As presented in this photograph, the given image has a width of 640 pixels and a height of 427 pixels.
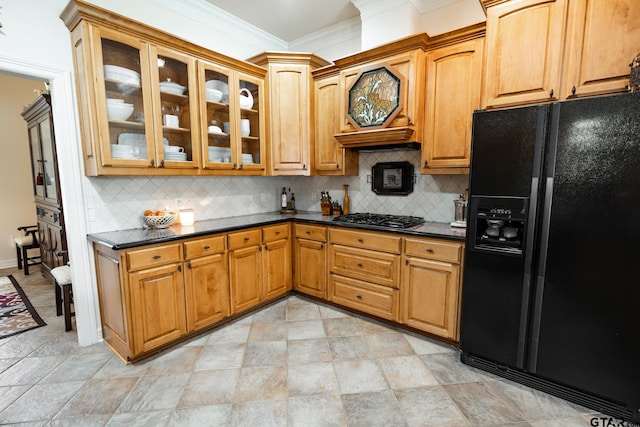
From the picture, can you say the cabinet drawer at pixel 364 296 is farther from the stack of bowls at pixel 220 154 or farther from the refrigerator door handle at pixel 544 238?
the stack of bowls at pixel 220 154

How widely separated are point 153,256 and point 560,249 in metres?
2.69

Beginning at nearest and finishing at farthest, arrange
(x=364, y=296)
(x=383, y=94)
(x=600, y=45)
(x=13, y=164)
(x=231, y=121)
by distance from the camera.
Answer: (x=600, y=45), (x=383, y=94), (x=364, y=296), (x=231, y=121), (x=13, y=164)

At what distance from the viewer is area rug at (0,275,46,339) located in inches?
107

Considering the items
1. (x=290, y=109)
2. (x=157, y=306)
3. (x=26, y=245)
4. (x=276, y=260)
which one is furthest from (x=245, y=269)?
(x=26, y=245)

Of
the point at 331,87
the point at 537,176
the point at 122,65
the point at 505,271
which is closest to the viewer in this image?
the point at 537,176

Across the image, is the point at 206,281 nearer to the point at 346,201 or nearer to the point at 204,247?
the point at 204,247

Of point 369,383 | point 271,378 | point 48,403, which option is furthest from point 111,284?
point 369,383

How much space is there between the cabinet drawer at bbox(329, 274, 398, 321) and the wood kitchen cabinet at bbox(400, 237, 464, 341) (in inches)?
4.6

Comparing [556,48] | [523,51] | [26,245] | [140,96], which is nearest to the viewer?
[556,48]

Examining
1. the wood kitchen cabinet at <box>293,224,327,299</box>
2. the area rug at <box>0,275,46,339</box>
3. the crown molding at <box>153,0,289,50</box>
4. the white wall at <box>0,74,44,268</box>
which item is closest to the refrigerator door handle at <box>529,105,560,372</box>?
the wood kitchen cabinet at <box>293,224,327,299</box>

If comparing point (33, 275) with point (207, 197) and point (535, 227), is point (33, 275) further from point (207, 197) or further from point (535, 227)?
point (535, 227)

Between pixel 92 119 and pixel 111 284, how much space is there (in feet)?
3.99

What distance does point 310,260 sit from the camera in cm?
322

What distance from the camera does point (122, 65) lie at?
226 cm
